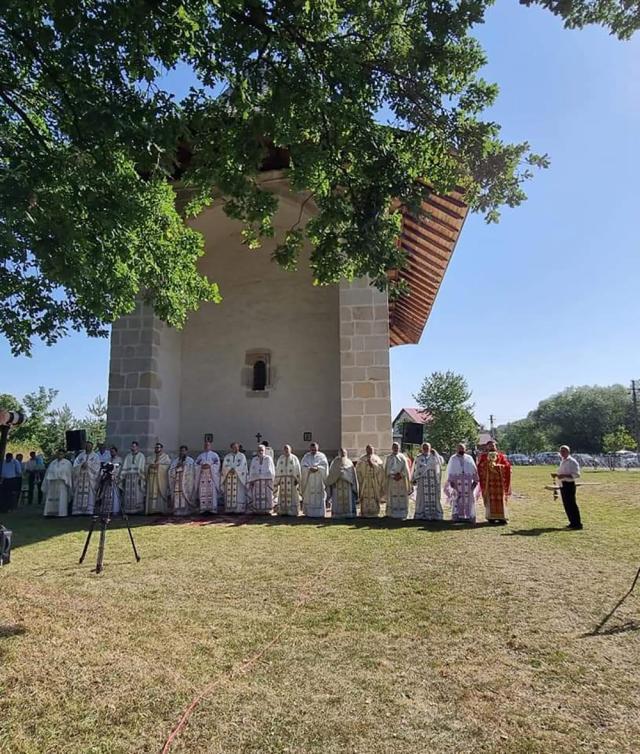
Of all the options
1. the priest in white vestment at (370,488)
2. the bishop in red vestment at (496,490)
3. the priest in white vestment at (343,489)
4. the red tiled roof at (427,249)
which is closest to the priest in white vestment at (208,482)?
the priest in white vestment at (343,489)

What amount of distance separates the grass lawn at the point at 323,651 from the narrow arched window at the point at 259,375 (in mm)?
8201

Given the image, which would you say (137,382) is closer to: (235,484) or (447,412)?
(235,484)


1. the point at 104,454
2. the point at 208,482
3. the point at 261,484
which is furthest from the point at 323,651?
the point at 104,454

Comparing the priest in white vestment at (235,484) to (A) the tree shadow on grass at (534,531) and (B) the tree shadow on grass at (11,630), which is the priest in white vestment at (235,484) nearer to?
(A) the tree shadow on grass at (534,531)

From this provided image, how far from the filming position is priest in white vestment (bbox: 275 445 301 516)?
35.1ft

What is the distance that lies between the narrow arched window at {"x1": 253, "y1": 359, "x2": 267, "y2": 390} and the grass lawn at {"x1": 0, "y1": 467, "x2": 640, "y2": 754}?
8201 mm

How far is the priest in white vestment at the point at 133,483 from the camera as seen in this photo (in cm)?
1122

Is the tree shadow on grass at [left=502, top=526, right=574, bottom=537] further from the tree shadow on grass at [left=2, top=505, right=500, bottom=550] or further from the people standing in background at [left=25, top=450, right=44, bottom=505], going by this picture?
the people standing in background at [left=25, top=450, right=44, bottom=505]

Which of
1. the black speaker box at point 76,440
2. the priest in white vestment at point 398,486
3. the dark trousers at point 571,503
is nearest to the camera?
the dark trousers at point 571,503

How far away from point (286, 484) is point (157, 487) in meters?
2.80

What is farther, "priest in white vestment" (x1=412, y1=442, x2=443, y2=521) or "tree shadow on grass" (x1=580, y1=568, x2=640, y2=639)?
"priest in white vestment" (x1=412, y1=442, x2=443, y2=521)

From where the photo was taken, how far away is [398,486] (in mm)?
10164

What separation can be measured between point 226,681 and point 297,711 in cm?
58

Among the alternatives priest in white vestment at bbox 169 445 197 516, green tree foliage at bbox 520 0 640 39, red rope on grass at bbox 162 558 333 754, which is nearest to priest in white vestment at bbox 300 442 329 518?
priest in white vestment at bbox 169 445 197 516
